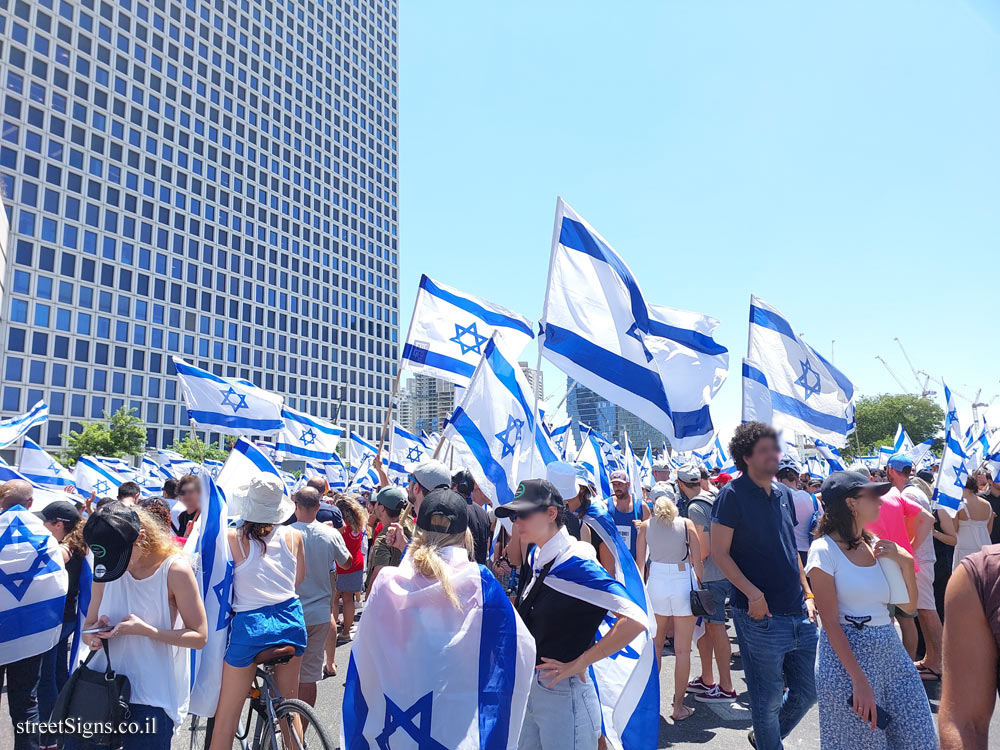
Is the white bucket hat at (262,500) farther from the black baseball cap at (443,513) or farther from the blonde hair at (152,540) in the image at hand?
the black baseball cap at (443,513)

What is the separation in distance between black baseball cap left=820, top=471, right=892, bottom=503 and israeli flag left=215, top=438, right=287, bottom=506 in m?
3.99

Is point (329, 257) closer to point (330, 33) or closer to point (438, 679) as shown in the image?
point (330, 33)

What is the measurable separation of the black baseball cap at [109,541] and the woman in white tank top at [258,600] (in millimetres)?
881

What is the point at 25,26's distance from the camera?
55.8 m

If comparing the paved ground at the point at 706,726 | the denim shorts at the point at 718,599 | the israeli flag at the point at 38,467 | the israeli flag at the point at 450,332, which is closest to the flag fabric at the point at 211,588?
the paved ground at the point at 706,726

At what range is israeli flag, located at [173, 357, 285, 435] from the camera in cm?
1125

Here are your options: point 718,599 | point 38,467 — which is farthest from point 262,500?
point 38,467

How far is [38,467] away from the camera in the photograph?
1321 cm

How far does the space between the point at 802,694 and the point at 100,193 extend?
236ft

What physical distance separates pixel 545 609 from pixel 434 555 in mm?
633

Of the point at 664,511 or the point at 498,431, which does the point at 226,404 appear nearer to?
the point at 498,431

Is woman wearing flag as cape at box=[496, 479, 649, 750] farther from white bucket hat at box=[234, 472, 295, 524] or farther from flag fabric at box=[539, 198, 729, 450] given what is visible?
flag fabric at box=[539, 198, 729, 450]

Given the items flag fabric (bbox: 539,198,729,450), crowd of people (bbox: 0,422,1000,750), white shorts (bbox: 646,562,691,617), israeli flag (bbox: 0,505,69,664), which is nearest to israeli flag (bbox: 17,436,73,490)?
crowd of people (bbox: 0,422,1000,750)

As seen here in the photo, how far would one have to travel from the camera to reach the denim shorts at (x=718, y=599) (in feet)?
18.8
